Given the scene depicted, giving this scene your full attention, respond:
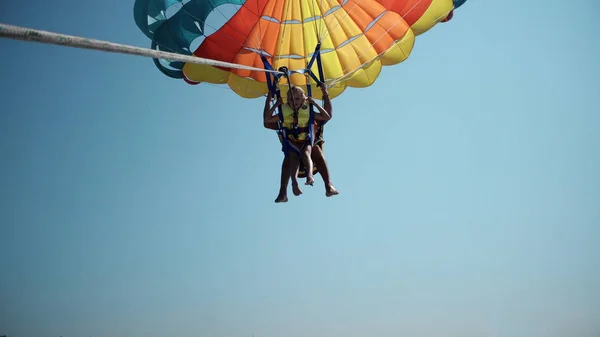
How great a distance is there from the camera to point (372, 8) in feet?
29.1

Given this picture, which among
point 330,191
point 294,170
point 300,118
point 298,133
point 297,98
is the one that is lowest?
point 330,191

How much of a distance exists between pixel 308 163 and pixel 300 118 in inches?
23.3

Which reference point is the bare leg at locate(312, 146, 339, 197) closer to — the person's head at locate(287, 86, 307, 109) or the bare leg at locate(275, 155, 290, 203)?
the bare leg at locate(275, 155, 290, 203)

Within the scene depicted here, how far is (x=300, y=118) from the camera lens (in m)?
7.39

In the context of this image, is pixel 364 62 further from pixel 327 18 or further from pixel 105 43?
pixel 105 43

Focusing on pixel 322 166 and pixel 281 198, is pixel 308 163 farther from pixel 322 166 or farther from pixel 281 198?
pixel 281 198

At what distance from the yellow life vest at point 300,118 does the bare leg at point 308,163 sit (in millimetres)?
182

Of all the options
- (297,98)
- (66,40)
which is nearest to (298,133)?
(297,98)

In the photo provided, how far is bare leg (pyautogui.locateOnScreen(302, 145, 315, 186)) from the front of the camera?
696cm

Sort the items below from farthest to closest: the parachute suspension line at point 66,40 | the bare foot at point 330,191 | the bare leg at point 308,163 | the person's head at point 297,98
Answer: the person's head at point 297,98 < the bare foot at point 330,191 < the bare leg at point 308,163 < the parachute suspension line at point 66,40

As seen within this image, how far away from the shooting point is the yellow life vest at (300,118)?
737cm

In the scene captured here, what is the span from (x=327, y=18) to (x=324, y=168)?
2641 millimetres

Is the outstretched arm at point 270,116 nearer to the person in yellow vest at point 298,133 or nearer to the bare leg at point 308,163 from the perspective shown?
the person in yellow vest at point 298,133

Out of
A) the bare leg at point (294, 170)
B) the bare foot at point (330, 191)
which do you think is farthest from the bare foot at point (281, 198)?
the bare foot at point (330, 191)
